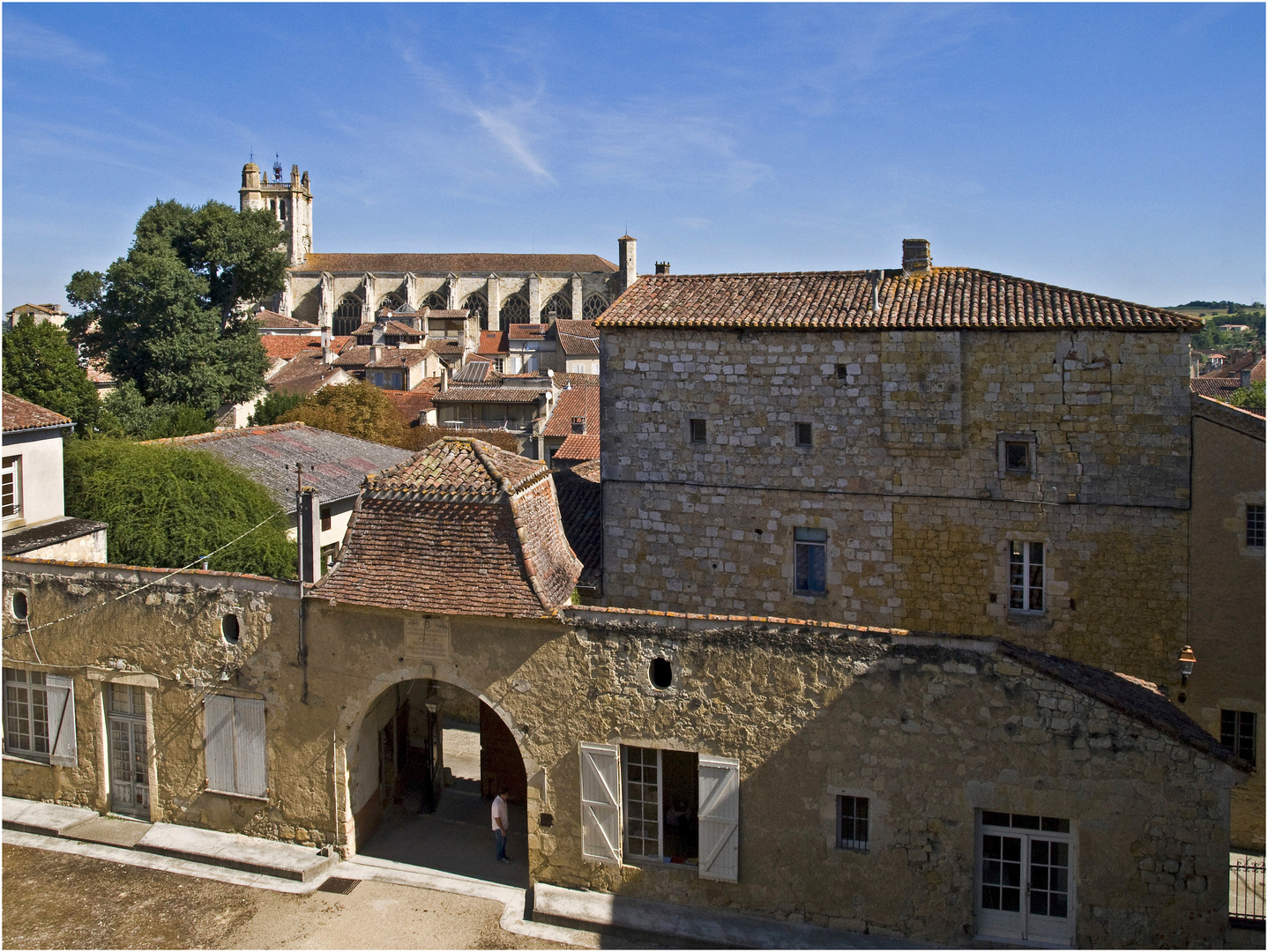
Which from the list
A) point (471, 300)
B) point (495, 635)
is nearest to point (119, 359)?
point (495, 635)

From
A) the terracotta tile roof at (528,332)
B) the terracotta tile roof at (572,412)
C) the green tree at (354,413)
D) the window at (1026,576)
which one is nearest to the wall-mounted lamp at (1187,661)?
the window at (1026,576)

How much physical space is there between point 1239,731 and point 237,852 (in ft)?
49.2

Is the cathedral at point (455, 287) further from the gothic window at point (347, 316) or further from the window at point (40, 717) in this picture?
the window at point (40, 717)

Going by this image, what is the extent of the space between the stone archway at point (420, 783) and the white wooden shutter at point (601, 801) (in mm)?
744

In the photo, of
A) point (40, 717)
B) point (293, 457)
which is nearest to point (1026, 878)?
point (40, 717)

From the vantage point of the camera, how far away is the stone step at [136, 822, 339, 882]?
12.1m

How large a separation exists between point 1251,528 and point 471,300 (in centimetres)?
8559

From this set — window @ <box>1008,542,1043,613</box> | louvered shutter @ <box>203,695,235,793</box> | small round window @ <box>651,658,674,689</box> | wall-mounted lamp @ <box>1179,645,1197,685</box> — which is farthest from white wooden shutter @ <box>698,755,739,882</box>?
window @ <box>1008,542,1043,613</box>

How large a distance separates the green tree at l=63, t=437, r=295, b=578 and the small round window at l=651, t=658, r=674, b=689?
1164cm

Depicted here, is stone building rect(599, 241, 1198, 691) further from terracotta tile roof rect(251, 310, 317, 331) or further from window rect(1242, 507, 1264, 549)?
terracotta tile roof rect(251, 310, 317, 331)

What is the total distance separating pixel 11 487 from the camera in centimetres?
1825

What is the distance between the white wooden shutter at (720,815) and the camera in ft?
36.2

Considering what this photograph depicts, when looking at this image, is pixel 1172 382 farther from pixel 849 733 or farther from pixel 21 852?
pixel 21 852

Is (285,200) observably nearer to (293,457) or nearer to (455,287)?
(455,287)
